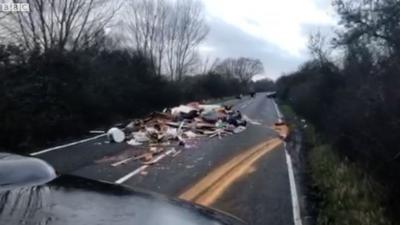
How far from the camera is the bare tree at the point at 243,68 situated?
131m

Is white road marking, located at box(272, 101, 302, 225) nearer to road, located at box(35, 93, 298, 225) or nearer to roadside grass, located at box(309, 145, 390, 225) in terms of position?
road, located at box(35, 93, 298, 225)

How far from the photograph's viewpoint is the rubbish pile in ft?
54.5

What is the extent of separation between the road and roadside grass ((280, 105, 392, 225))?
A: 56 cm

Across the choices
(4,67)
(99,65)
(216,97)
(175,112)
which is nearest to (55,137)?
(4,67)

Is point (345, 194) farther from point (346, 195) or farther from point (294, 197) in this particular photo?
point (294, 197)

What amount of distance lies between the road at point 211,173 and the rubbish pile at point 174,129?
1.78 ft

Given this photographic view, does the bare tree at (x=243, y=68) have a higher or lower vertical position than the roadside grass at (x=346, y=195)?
higher

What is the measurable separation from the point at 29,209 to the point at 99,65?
24.7 meters

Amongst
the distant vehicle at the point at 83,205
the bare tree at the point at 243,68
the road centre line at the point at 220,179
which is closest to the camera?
the distant vehicle at the point at 83,205

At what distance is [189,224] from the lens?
264cm

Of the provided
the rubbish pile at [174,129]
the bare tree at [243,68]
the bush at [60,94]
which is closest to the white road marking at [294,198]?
the rubbish pile at [174,129]

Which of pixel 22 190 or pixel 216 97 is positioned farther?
pixel 216 97

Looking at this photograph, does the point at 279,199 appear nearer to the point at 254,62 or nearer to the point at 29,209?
the point at 29,209

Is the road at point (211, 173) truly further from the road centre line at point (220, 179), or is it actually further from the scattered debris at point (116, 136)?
the scattered debris at point (116, 136)
